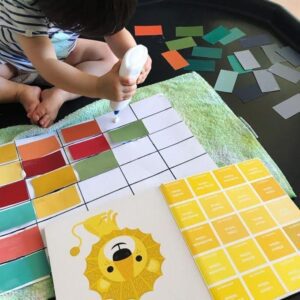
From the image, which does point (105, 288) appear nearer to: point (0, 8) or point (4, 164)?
point (4, 164)

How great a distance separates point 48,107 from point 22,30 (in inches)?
6.2

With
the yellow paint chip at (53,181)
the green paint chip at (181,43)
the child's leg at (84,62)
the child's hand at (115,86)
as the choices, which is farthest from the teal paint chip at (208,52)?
the yellow paint chip at (53,181)

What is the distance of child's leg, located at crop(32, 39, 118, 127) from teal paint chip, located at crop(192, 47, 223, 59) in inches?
7.7

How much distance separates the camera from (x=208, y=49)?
0.91 metres

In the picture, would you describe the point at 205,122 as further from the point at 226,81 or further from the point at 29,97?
the point at 29,97

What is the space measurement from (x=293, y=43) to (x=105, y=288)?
0.71 metres

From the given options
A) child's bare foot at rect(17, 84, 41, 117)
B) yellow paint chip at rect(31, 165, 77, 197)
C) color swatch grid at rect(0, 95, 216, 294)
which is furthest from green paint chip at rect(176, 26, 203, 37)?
yellow paint chip at rect(31, 165, 77, 197)

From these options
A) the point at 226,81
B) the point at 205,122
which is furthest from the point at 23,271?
the point at 226,81

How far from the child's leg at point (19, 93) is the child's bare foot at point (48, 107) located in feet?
0.05

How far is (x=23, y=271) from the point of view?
0.53 meters

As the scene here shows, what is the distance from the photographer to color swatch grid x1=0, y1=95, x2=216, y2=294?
56 cm

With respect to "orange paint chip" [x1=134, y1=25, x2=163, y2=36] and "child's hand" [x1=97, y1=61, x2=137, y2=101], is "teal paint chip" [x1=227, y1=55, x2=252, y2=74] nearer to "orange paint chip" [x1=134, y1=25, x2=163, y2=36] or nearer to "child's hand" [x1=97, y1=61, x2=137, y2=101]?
"orange paint chip" [x1=134, y1=25, x2=163, y2=36]

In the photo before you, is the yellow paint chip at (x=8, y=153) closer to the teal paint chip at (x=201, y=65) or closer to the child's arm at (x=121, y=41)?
the child's arm at (x=121, y=41)

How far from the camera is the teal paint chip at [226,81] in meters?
0.82
